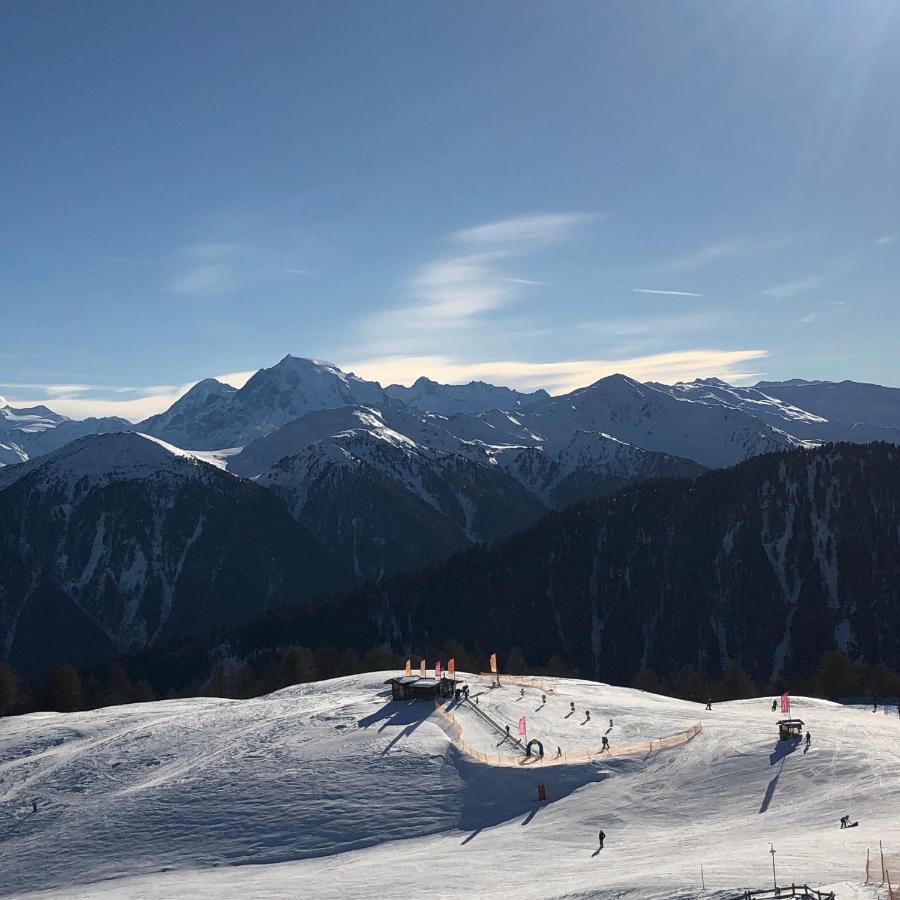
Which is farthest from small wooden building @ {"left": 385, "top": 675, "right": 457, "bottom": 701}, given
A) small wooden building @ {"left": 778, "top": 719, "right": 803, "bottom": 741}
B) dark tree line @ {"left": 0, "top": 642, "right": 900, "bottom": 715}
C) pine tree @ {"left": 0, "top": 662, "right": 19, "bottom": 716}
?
pine tree @ {"left": 0, "top": 662, "right": 19, "bottom": 716}

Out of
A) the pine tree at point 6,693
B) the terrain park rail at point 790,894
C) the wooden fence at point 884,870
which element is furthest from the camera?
the pine tree at point 6,693

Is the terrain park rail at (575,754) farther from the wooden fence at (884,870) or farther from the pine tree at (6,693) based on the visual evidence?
the pine tree at (6,693)

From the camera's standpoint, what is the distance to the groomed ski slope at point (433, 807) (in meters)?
53.5

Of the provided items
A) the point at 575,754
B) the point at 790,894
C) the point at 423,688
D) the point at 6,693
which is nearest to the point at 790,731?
the point at 575,754

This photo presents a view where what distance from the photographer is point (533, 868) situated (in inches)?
2174

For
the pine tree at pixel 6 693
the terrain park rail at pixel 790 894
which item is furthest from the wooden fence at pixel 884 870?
the pine tree at pixel 6 693

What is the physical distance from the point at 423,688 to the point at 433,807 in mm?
25956

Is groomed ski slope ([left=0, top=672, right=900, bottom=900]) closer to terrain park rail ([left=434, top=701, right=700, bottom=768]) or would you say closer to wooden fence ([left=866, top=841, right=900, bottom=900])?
wooden fence ([left=866, top=841, right=900, bottom=900])

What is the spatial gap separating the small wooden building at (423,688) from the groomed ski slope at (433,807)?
235cm

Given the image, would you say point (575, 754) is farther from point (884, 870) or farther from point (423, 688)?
point (884, 870)

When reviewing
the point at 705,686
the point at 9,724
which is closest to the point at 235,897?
the point at 9,724

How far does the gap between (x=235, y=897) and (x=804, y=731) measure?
1989 inches

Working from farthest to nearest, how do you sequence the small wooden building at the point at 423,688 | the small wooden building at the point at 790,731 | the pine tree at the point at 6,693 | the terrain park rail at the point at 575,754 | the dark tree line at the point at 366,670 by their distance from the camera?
the pine tree at the point at 6,693
the dark tree line at the point at 366,670
the small wooden building at the point at 423,688
the small wooden building at the point at 790,731
the terrain park rail at the point at 575,754

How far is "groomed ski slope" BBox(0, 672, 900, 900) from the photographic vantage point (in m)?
53.5
